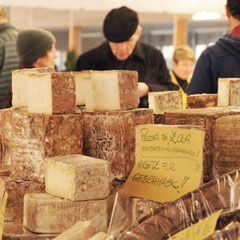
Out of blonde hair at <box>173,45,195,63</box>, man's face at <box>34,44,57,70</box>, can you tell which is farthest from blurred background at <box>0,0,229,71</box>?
man's face at <box>34,44,57,70</box>

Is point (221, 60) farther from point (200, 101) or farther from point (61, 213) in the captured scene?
point (61, 213)

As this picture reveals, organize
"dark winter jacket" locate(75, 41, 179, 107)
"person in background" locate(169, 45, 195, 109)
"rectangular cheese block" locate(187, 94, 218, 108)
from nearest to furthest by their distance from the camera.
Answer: "rectangular cheese block" locate(187, 94, 218, 108) < "dark winter jacket" locate(75, 41, 179, 107) < "person in background" locate(169, 45, 195, 109)

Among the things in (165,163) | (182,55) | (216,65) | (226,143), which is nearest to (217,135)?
(226,143)

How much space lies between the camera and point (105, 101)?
155 centimetres

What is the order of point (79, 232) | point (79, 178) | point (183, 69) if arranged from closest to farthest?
point (79, 232) < point (79, 178) < point (183, 69)

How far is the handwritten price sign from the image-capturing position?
4.25 feet

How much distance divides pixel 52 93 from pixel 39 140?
0.45 ft

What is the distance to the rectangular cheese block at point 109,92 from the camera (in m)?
1.55

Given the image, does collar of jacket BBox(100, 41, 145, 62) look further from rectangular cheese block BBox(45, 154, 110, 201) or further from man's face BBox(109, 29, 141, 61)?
rectangular cheese block BBox(45, 154, 110, 201)

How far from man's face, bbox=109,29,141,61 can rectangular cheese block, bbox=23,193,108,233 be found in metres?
2.03

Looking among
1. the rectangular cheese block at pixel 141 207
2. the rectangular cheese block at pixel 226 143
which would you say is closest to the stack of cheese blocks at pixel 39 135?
the rectangular cheese block at pixel 141 207

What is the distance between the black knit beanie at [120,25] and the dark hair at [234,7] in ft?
2.39

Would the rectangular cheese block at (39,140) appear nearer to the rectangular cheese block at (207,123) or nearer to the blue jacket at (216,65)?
the rectangular cheese block at (207,123)

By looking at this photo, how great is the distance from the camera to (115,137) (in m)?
1.50
